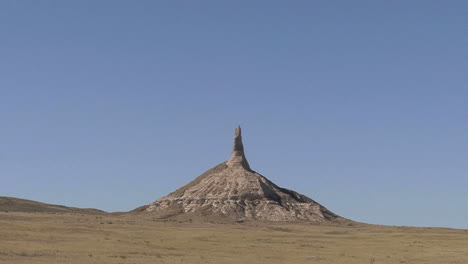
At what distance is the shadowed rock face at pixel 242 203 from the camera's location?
584ft

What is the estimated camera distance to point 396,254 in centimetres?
6650

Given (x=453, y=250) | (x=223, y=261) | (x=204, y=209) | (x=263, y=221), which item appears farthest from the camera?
(x=204, y=209)

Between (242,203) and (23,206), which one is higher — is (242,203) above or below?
above

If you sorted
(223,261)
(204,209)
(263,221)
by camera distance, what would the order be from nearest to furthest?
(223,261) → (263,221) → (204,209)

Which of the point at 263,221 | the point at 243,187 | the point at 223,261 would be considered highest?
the point at 243,187

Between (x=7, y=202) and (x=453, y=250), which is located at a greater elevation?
(x=7, y=202)

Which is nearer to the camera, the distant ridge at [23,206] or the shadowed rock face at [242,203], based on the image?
the distant ridge at [23,206]

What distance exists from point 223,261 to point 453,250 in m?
33.8

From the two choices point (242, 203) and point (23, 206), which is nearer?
point (23, 206)

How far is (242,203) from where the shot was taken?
184125 mm

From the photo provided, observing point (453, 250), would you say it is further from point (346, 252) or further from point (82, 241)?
point (82, 241)

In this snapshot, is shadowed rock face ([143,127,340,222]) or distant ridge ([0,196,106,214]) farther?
shadowed rock face ([143,127,340,222])

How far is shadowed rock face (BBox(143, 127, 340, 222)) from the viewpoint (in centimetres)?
17812

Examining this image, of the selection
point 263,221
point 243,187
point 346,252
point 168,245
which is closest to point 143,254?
point 168,245
